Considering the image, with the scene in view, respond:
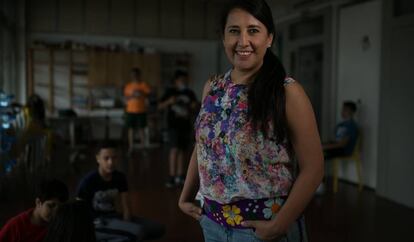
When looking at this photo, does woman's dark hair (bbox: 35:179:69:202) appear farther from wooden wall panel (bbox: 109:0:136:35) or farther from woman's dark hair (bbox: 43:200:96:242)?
wooden wall panel (bbox: 109:0:136:35)

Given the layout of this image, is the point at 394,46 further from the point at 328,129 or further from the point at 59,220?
the point at 59,220

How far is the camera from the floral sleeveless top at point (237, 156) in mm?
1160

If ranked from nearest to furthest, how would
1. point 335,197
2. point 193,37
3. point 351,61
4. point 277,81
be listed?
point 277,81, point 335,197, point 351,61, point 193,37

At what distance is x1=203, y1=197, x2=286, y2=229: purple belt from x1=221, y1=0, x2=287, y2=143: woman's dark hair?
0.54ft

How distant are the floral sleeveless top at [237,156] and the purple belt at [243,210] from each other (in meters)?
0.02

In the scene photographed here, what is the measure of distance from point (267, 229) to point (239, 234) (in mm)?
95

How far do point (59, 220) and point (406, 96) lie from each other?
4.20 meters

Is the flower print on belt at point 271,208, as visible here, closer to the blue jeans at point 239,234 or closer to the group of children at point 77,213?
the blue jeans at point 239,234

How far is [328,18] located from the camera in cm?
656

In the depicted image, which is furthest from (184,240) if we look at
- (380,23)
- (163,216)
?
(380,23)

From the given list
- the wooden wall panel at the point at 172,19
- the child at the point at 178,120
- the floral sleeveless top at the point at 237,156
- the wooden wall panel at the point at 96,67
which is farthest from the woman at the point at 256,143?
the wooden wall panel at the point at 172,19

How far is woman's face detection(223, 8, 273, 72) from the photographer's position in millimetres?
1191

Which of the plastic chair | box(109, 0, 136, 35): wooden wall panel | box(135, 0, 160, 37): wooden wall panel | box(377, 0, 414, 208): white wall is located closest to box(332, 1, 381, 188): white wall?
the plastic chair

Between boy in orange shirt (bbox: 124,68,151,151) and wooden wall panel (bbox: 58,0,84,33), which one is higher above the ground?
wooden wall panel (bbox: 58,0,84,33)
